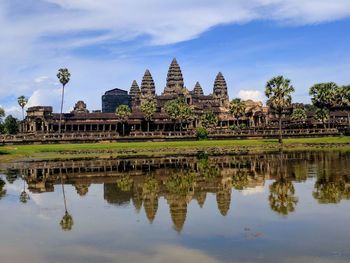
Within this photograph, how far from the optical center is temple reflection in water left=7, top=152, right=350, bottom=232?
88.8 feet

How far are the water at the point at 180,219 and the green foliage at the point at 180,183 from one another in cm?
8

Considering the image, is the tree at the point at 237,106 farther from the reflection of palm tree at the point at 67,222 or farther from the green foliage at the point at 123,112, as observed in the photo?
the reflection of palm tree at the point at 67,222

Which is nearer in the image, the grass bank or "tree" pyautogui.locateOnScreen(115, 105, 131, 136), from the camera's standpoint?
the grass bank

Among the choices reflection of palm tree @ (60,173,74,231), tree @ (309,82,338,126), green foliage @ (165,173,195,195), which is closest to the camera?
reflection of palm tree @ (60,173,74,231)

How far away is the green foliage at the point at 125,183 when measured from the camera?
34.5 metres

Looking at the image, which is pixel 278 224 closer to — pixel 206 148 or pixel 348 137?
pixel 206 148

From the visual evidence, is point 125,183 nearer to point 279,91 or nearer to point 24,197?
point 24,197

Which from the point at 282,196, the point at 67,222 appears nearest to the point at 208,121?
the point at 282,196

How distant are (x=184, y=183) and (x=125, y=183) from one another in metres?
4.71

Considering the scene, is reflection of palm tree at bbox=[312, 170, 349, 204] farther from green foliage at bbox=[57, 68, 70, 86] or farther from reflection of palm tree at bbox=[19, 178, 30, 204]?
Answer: green foliage at bbox=[57, 68, 70, 86]

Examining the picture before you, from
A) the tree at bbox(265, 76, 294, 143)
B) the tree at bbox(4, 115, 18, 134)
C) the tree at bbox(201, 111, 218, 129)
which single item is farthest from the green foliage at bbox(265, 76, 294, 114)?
the tree at bbox(4, 115, 18, 134)

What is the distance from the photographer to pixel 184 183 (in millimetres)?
36125

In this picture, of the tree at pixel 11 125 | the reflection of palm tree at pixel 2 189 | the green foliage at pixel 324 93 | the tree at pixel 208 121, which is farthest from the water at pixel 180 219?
the tree at pixel 11 125

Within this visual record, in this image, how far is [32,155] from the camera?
72.9 metres
